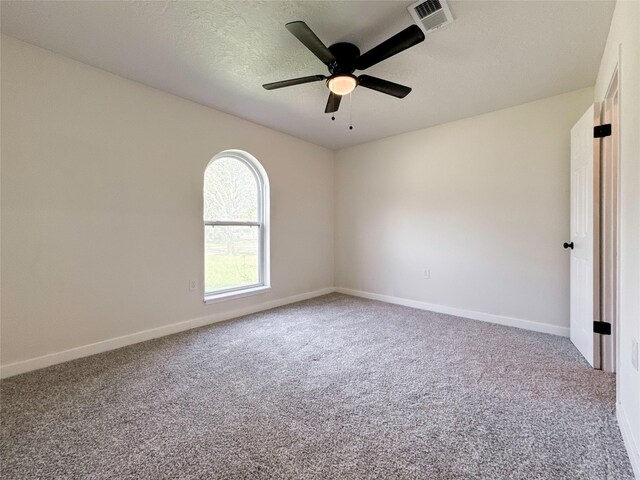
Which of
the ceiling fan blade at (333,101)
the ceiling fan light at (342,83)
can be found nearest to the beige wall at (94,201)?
the ceiling fan blade at (333,101)

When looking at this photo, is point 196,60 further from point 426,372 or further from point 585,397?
point 585,397

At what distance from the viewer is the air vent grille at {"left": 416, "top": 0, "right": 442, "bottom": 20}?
5.77ft

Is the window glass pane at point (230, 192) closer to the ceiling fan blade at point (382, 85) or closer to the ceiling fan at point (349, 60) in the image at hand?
the ceiling fan at point (349, 60)

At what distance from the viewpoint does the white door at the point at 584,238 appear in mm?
2252

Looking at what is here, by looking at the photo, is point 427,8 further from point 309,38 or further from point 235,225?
point 235,225

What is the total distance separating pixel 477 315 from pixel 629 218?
91.3 inches

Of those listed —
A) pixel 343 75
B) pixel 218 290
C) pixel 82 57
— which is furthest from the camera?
pixel 218 290

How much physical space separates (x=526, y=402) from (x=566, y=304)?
1.73 m

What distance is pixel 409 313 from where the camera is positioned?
12.4 ft

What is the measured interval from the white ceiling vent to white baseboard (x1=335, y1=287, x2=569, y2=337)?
10.0ft

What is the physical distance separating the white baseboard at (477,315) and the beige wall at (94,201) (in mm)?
2220

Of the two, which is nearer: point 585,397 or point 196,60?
point 585,397

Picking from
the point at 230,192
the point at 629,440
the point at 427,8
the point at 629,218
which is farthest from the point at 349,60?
the point at 629,440

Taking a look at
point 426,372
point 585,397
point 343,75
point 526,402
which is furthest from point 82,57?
point 585,397
